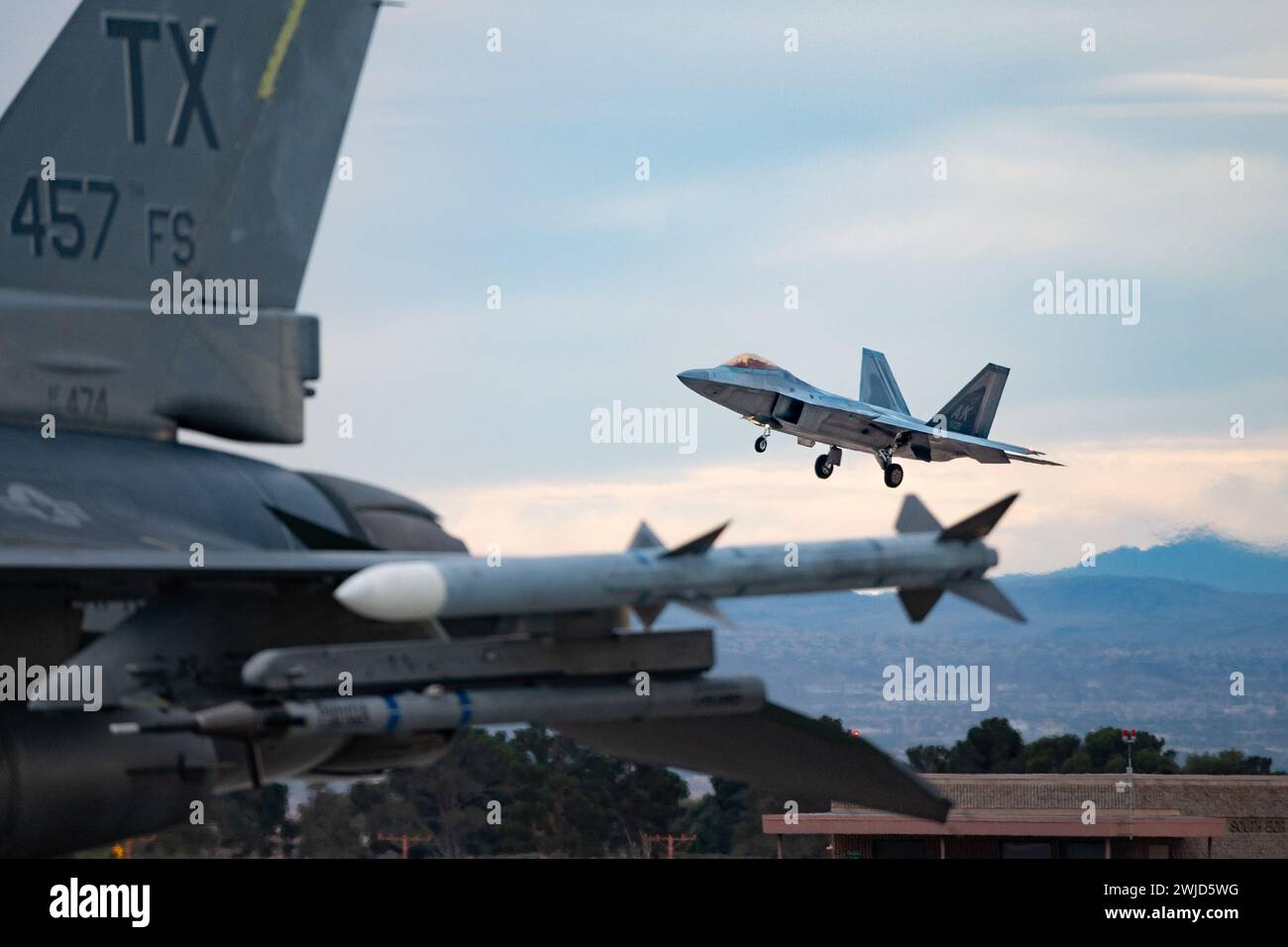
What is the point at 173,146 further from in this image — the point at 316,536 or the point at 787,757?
the point at 787,757

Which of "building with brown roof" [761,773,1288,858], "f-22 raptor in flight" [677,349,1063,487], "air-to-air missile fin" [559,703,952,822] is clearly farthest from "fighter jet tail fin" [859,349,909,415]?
"air-to-air missile fin" [559,703,952,822]

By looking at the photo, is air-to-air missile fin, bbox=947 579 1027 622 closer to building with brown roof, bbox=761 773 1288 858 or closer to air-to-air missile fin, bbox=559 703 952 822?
air-to-air missile fin, bbox=559 703 952 822

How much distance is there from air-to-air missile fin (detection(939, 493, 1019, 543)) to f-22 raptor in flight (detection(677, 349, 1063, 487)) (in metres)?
16.8

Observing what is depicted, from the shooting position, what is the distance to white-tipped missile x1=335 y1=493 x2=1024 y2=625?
806cm

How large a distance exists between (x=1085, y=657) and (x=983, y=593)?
9070cm

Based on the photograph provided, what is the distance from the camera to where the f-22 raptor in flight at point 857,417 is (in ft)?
92.3

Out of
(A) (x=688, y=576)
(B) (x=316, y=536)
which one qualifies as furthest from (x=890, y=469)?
(A) (x=688, y=576)

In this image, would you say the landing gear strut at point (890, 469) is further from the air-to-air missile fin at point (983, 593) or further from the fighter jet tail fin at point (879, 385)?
the air-to-air missile fin at point (983, 593)

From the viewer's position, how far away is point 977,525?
951cm

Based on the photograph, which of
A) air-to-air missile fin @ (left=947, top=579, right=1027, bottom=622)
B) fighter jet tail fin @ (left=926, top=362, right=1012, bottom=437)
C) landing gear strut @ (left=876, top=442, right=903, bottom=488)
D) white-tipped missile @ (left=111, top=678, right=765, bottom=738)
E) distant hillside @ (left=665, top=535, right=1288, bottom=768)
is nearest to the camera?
white-tipped missile @ (left=111, top=678, right=765, bottom=738)

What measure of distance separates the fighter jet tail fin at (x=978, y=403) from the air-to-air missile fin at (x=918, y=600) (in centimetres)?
2164

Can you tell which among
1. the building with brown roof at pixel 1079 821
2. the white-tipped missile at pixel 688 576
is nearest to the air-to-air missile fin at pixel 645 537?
the white-tipped missile at pixel 688 576
